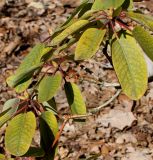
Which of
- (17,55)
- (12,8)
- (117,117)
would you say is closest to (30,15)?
(12,8)

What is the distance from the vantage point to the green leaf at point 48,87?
3.27ft

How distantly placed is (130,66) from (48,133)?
288 millimetres

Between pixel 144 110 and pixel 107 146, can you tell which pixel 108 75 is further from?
pixel 107 146

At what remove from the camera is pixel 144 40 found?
0.82 meters

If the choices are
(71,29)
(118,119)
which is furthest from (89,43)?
(118,119)

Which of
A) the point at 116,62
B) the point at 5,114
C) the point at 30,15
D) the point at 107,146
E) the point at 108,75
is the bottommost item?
the point at 107,146

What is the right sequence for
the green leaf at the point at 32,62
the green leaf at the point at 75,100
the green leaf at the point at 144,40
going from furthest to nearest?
the green leaf at the point at 75,100 → the green leaf at the point at 32,62 → the green leaf at the point at 144,40

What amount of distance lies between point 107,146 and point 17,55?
1360 mm

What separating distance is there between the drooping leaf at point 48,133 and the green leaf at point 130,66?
25 cm

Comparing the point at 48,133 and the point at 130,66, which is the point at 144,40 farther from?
the point at 48,133

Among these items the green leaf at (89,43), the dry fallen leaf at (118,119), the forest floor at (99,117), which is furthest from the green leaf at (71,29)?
the dry fallen leaf at (118,119)

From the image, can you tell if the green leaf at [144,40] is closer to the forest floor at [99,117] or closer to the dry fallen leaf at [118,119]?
the forest floor at [99,117]

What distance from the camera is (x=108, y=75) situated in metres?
3.45

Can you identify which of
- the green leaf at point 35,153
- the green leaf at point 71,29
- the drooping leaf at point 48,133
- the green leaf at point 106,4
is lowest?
the green leaf at point 35,153
